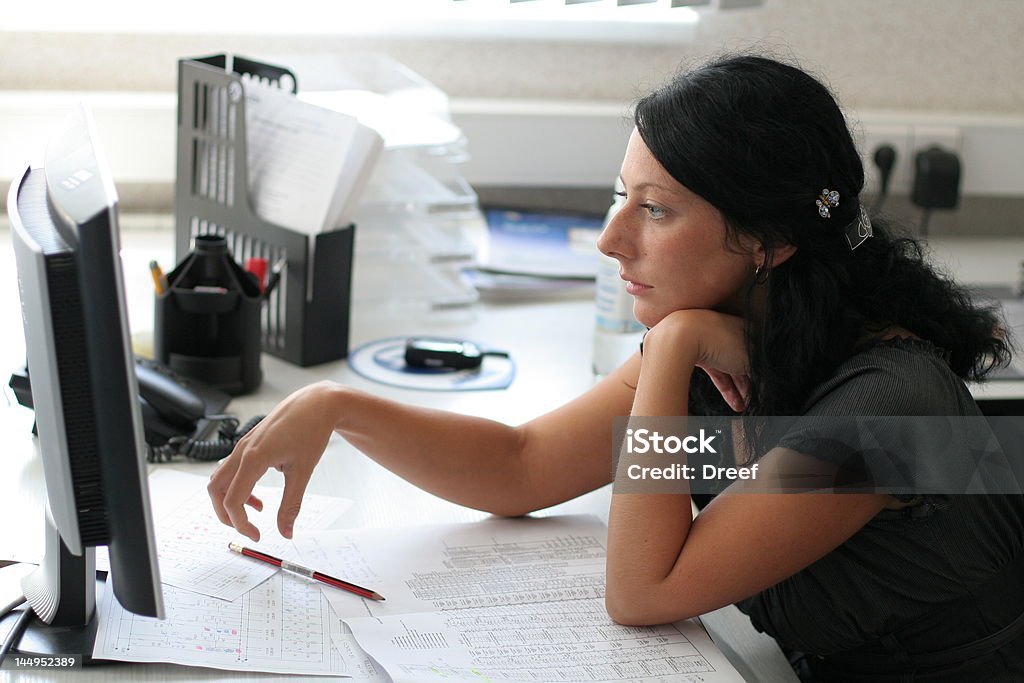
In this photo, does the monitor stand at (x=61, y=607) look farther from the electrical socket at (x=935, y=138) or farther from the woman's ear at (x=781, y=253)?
the electrical socket at (x=935, y=138)

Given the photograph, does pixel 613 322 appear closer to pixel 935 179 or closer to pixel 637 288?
pixel 637 288

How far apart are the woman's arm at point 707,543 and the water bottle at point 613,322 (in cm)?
54

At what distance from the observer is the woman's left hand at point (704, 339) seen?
0.97m

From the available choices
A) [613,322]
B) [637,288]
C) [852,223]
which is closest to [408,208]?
[613,322]

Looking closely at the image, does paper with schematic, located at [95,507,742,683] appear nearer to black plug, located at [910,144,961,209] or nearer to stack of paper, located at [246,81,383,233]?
stack of paper, located at [246,81,383,233]

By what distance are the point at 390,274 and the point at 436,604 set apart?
864 millimetres

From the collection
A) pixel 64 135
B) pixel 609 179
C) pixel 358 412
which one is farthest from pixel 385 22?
pixel 64 135

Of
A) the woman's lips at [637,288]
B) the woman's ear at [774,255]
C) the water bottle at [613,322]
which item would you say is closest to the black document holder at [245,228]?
the water bottle at [613,322]

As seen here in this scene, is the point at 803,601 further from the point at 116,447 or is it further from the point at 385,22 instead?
the point at 385,22

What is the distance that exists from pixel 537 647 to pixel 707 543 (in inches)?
6.3

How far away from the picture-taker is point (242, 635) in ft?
2.83

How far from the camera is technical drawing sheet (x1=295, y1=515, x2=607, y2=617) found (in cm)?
94

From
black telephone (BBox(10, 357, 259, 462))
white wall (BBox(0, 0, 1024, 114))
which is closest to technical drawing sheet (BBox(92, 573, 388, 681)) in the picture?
black telephone (BBox(10, 357, 259, 462))

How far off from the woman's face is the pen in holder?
57cm
